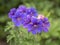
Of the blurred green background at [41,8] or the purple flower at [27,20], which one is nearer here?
the purple flower at [27,20]

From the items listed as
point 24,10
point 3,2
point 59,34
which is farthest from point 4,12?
point 24,10

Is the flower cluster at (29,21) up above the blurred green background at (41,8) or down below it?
above

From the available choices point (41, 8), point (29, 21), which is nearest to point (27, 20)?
point (29, 21)

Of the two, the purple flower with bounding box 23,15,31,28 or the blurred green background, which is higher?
the purple flower with bounding box 23,15,31,28

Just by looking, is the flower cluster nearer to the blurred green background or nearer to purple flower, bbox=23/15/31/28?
purple flower, bbox=23/15/31/28

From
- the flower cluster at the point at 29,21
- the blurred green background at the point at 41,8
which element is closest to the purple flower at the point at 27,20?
the flower cluster at the point at 29,21

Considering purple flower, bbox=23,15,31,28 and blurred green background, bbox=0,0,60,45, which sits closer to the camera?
purple flower, bbox=23,15,31,28

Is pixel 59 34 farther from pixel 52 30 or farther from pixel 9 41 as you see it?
pixel 9 41

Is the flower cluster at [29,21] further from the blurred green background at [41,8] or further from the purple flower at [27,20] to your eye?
the blurred green background at [41,8]

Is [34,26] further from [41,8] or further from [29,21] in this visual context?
[41,8]

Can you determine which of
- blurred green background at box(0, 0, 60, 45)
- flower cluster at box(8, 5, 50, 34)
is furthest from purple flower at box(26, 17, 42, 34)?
blurred green background at box(0, 0, 60, 45)

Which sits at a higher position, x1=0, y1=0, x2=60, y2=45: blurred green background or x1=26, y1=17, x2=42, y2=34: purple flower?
x1=26, y1=17, x2=42, y2=34: purple flower
